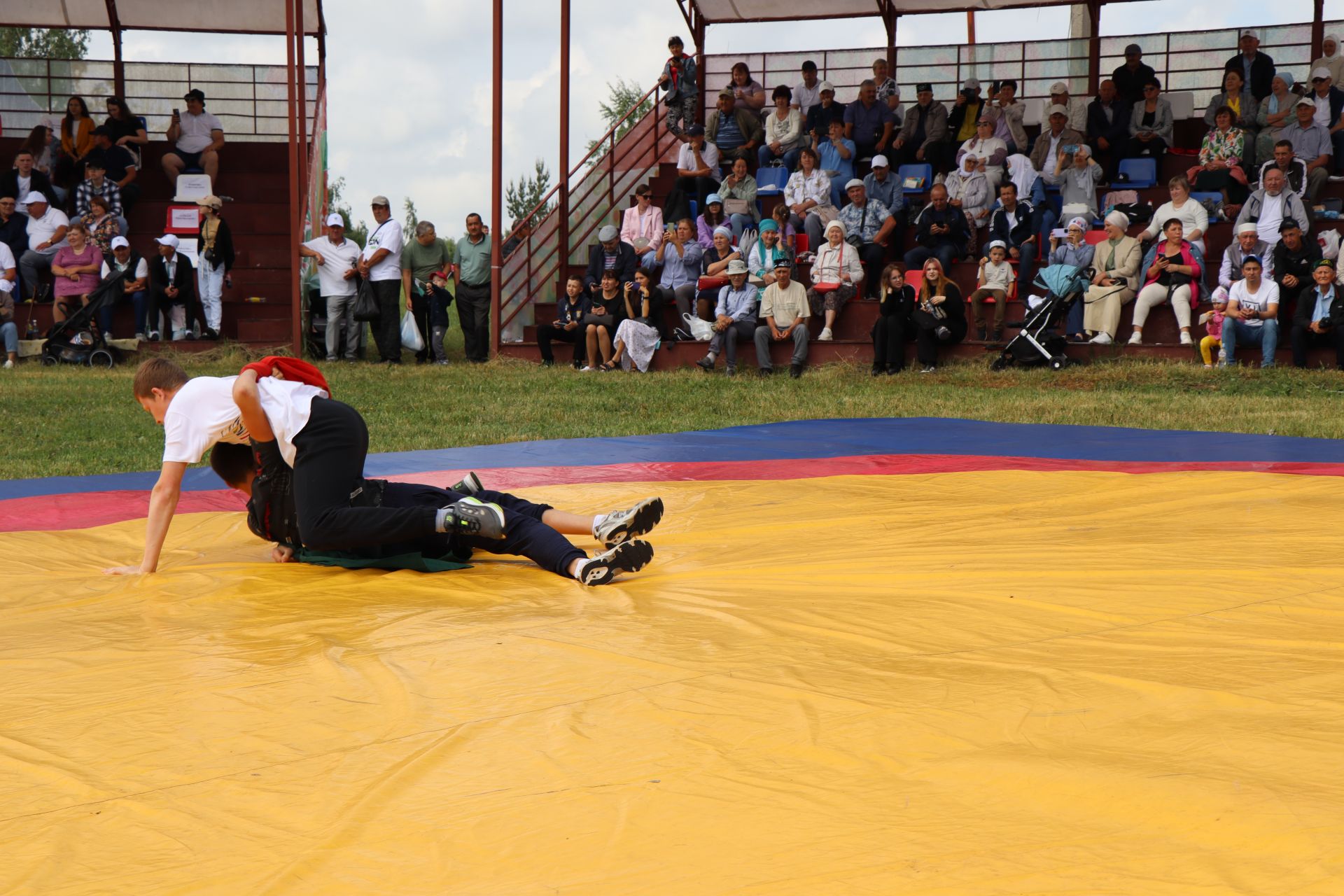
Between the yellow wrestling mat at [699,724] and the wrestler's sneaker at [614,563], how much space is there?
8 centimetres

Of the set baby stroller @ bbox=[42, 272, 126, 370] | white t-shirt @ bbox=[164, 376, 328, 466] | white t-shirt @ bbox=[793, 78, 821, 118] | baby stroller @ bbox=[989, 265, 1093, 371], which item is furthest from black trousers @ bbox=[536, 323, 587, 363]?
white t-shirt @ bbox=[164, 376, 328, 466]

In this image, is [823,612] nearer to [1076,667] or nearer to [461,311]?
[1076,667]

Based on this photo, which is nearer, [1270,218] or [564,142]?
[1270,218]

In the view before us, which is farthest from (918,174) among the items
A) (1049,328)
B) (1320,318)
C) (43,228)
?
(43,228)

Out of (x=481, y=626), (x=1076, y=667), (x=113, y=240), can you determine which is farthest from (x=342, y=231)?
(x=1076, y=667)

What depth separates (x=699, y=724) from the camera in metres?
2.60

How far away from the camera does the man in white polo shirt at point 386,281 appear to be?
13578 millimetres

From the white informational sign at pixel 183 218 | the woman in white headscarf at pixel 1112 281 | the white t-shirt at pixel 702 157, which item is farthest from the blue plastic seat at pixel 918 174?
the white informational sign at pixel 183 218

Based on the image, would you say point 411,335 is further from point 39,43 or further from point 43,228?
point 39,43

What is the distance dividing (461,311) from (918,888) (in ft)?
42.0

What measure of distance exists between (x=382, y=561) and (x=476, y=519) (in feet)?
1.45

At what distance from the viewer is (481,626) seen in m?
3.45

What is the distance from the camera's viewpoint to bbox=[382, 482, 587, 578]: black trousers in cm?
417

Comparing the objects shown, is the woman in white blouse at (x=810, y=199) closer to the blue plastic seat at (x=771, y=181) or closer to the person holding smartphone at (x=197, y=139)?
the blue plastic seat at (x=771, y=181)
